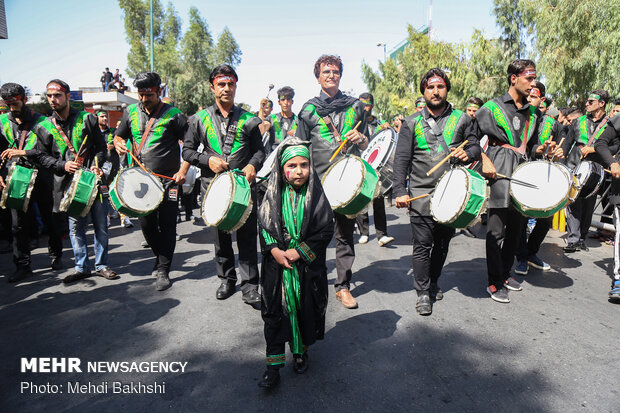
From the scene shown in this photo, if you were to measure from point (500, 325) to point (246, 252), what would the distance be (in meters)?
2.63

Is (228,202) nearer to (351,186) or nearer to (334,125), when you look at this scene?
(351,186)

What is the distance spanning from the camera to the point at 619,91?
1719cm

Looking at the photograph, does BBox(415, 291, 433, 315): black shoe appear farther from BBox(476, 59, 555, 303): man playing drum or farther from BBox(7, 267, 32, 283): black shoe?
BBox(7, 267, 32, 283): black shoe

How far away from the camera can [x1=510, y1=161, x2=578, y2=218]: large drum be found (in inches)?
153

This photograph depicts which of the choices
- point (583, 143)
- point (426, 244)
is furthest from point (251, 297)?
point (583, 143)

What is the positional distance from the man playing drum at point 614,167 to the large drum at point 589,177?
32cm

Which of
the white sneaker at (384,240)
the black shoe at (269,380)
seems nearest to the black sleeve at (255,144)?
the black shoe at (269,380)

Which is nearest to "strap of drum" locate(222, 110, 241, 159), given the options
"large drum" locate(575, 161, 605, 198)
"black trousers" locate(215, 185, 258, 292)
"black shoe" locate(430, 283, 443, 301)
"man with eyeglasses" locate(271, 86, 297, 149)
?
"black trousers" locate(215, 185, 258, 292)

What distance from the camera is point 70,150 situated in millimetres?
5047

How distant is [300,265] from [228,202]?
103 cm

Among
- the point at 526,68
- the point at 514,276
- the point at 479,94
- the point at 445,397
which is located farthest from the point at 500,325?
the point at 479,94

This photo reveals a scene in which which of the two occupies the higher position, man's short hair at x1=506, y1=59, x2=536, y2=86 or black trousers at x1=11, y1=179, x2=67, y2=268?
man's short hair at x1=506, y1=59, x2=536, y2=86

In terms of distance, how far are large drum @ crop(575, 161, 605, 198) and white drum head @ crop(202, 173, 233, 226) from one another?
15.6 feet

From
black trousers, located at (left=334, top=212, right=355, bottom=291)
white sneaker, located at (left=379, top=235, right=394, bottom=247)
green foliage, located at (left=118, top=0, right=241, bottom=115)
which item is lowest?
white sneaker, located at (left=379, top=235, right=394, bottom=247)
